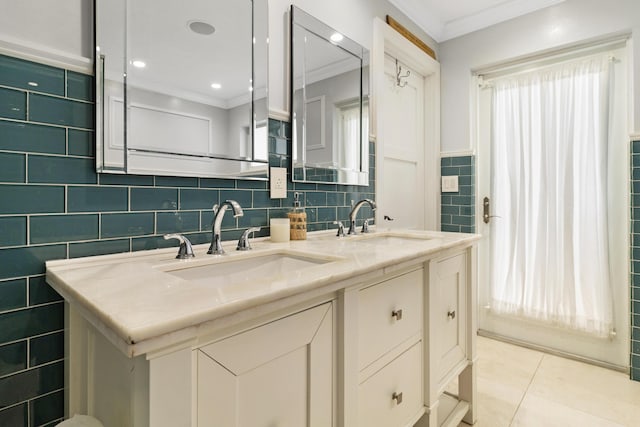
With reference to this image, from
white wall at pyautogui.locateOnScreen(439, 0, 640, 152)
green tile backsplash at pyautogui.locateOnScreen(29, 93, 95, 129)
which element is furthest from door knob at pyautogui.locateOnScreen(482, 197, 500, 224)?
green tile backsplash at pyautogui.locateOnScreen(29, 93, 95, 129)

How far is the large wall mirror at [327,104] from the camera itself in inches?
60.6

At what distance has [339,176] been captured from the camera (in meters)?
1.76

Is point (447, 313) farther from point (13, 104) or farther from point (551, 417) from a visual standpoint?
point (13, 104)

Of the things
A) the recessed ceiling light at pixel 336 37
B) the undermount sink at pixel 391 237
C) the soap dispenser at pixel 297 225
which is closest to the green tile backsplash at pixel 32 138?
the soap dispenser at pixel 297 225

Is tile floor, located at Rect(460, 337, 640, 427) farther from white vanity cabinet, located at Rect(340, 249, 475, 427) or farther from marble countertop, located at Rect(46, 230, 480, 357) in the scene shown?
marble countertop, located at Rect(46, 230, 480, 357)

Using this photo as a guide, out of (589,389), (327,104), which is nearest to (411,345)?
(327,104)

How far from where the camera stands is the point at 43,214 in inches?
34.0

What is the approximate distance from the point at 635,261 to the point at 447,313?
4.41 feet

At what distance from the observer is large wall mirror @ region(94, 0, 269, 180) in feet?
3.18

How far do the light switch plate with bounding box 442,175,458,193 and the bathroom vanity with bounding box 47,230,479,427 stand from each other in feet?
4.23

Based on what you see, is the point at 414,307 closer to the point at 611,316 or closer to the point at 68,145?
the point at 68,145

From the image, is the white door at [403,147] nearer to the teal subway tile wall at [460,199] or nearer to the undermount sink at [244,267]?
the teal subway tile wall at [460,199]

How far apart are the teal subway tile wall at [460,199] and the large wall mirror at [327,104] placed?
1.05 metres

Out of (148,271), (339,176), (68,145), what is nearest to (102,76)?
(68,145)
